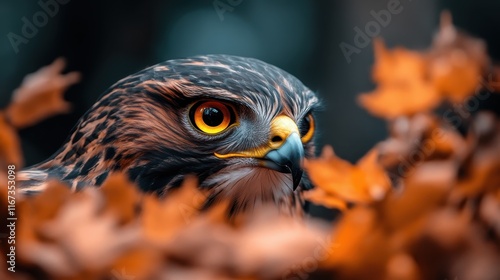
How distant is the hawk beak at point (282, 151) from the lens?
4.40 ft

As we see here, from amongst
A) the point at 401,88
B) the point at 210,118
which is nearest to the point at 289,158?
the point at 210,118

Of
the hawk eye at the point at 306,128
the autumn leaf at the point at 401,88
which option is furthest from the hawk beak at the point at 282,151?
the autumn leaf at the point at 401,88

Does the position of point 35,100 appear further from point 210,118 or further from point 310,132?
point 310,132

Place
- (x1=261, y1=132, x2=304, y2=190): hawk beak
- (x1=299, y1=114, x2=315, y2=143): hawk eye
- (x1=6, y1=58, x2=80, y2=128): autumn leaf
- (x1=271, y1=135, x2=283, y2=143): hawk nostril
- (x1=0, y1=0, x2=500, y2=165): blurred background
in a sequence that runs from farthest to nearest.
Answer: (x1=0, y1=0, x2=500, y2=165): blurred background, (x1=299, y1=114, x2=315, y2=143): hawk eye, (x1=271, y1=135, x2=283, y2=143): hawk nostril, (x1=261, y1=132, x2=304, y2=190): hawk beak, (x1=6, y1=58, x2=80, y2=128): autumn leaf

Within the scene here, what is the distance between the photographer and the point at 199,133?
1467mm

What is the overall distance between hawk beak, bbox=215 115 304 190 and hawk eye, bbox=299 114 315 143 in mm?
113

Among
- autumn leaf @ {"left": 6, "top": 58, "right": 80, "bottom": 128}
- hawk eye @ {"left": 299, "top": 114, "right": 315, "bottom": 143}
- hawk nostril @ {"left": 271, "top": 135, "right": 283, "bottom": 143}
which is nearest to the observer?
autumn leaf @ {"left": 6, "top": 58, "right": 80, "bottom": 128}

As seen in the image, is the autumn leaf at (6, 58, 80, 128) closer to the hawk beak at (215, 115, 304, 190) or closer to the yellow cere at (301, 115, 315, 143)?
the hawk beak at (215, 115, 304, 190)

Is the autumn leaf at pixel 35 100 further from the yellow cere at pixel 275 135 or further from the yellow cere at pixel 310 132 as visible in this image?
the yellow cere at pixel 310 132

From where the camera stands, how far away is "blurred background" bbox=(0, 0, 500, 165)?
98.9 inches

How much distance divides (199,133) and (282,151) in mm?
216

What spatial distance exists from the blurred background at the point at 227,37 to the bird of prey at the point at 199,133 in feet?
2.61

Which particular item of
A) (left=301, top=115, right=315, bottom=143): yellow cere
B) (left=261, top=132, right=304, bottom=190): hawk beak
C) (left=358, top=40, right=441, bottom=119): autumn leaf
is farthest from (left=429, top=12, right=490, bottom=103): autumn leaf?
(left=301, top=115, right=315, bottom=143): yellow cere

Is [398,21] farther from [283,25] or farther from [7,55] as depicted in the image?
[7,55]
